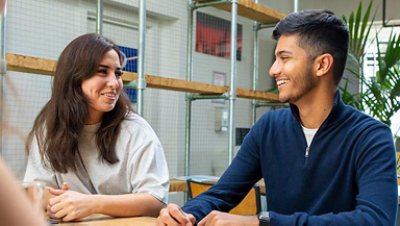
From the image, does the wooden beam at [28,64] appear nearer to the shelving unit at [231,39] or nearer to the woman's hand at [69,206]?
the woman's hand at [69,206]

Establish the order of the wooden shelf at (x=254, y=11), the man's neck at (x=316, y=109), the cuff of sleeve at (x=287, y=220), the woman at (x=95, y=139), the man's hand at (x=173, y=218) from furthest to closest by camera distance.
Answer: the wooden shelf at (x=254, y=11), the woman at (x=95, y=139), the man's neck at (x=316, y=109), the man's hand at (x=173, y=218), the cuff of sleeve at (x=287, y=220)

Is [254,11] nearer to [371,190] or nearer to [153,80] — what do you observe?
[153,80]

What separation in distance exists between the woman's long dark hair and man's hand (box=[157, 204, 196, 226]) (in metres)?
0.41

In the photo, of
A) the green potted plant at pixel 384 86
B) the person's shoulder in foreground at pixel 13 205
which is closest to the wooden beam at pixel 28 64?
the person's shoulder in foreground at pixel 13 205

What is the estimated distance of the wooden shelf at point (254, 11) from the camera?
439 centimetres

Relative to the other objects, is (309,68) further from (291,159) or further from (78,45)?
A: (78,45)

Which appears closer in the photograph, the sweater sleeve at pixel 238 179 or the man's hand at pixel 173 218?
the man's hand at pixel 173 218

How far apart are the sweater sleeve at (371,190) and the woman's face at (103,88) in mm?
794

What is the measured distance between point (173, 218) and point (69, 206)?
304 mm

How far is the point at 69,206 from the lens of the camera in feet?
4.54

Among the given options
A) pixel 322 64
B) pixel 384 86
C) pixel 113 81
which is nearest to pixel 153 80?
pixel 113 81

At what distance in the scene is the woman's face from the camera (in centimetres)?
177

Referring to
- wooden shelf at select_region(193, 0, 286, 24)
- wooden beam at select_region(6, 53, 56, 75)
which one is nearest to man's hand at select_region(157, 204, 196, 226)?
wooden beam at select_region(6, 53, 56, 75)

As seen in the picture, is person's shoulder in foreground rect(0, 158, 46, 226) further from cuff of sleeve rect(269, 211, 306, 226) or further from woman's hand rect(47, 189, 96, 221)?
woman's hand rect(47, 189, 96, 221)
